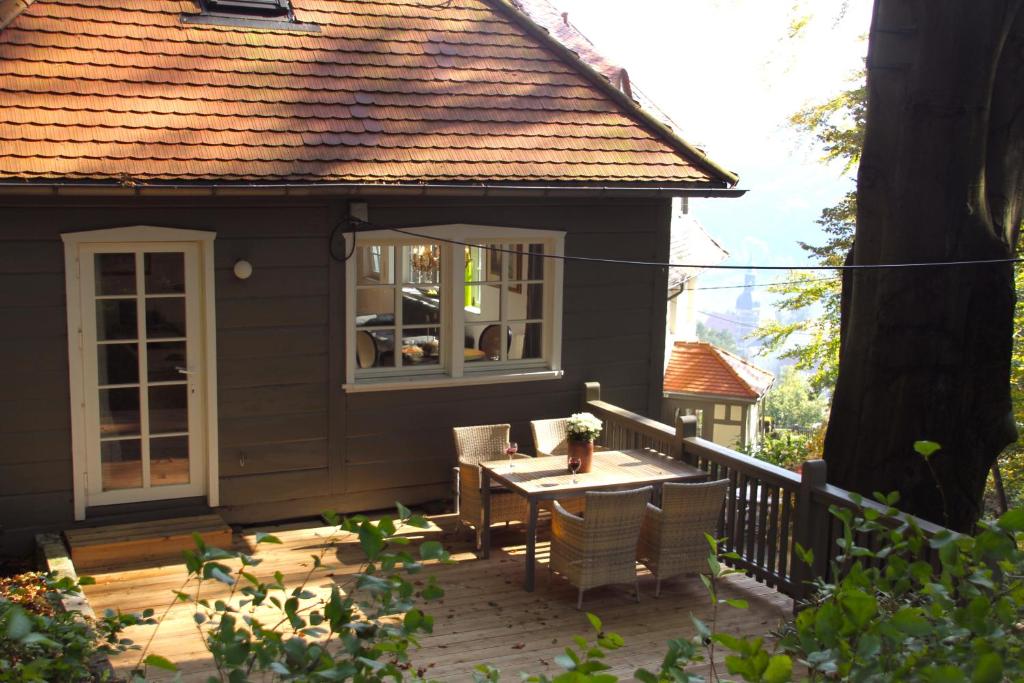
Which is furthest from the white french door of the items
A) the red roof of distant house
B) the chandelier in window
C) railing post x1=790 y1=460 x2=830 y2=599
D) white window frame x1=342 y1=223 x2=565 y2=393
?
the red roof of distant house

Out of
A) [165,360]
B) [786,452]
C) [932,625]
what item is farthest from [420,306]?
[786,452]

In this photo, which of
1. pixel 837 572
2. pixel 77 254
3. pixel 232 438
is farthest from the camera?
pixel 232 438

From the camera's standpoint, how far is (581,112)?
9828mm

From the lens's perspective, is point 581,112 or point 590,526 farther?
point 581,112

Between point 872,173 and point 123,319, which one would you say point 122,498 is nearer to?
point 123,319

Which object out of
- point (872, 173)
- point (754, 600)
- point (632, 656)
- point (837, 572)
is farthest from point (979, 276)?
point (837, 572)

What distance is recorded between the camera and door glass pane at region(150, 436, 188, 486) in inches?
328

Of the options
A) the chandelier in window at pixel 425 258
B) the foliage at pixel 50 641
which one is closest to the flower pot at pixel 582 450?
the chandelier in window at pixel 425 258

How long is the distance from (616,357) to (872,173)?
3484 mm

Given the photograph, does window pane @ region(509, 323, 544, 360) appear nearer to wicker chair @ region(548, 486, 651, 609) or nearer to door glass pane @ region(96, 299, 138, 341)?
wicker chair @ region(548, 486, 651, 609)

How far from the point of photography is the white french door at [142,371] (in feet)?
26.0

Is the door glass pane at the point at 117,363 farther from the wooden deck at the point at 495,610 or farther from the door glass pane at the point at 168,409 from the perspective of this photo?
the wooden deck at the point at 495,610

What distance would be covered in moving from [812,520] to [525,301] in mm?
3548

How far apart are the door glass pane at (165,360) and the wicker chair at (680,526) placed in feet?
12.2
